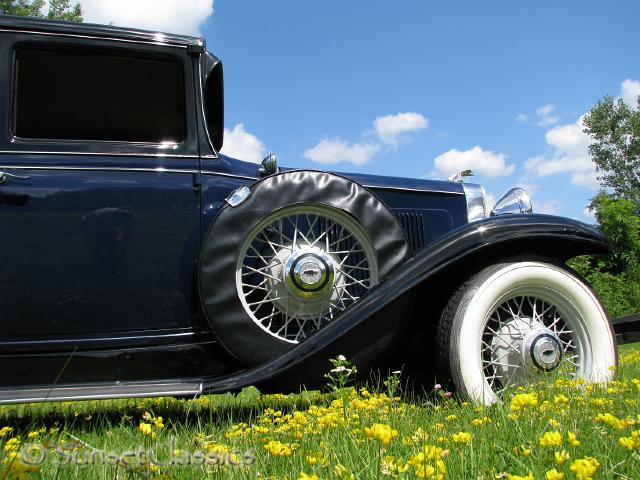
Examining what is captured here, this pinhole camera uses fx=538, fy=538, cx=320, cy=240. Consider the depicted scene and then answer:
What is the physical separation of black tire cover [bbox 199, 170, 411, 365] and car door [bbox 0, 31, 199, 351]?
17 cm

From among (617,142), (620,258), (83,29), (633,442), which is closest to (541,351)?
(633,442)

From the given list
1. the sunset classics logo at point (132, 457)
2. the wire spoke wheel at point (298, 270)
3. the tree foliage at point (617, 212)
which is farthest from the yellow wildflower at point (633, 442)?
the tree foliage at point (617, 212)

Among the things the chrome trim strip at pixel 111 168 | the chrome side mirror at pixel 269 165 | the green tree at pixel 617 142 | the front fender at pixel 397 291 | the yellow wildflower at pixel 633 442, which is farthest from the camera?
the green tree at pixel 617 142

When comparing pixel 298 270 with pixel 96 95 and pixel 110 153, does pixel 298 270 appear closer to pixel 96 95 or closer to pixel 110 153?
pixel 110 153

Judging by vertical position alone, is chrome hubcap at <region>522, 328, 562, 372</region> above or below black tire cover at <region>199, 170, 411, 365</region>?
below

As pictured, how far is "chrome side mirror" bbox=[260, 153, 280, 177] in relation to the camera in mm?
2785

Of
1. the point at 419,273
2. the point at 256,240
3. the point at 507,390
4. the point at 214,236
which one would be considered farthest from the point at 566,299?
the point at 214,236

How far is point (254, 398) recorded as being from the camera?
11.3ft

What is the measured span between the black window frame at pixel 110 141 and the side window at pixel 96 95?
0.06 ft

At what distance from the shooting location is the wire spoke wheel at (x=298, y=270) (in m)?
2.57

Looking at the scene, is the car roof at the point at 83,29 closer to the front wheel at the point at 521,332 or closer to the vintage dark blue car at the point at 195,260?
the vintage dark blue car at the point at 195,260

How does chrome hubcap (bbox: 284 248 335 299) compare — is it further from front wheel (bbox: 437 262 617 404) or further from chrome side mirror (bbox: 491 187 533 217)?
chrome side mirror (bbox: 491 187 533 217)

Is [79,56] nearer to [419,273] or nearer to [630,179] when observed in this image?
[419,273]

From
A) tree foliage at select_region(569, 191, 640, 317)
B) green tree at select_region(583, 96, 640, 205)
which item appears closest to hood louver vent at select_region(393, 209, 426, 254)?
tree foliage at select_region(569, 191, 640, 317)
